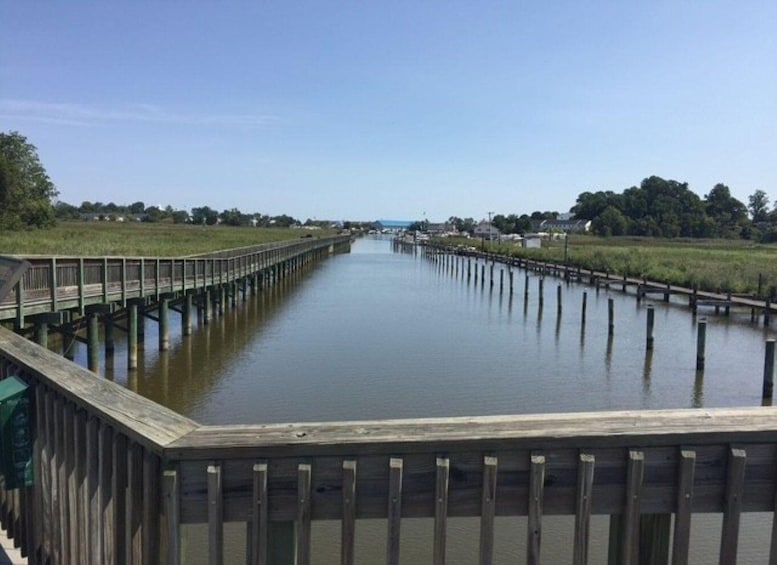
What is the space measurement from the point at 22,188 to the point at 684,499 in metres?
64.8

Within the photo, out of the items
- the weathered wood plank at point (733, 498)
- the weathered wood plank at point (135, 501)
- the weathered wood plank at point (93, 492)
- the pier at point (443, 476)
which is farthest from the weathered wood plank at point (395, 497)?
the weathered wood plank at point (93, 492)

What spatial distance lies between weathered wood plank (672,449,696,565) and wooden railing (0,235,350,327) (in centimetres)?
915

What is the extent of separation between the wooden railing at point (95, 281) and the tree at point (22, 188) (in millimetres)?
36908

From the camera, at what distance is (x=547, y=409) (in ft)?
51.0

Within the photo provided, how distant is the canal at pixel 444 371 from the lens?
8.19 meters

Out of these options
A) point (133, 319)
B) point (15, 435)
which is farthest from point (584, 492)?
point (133, 319)

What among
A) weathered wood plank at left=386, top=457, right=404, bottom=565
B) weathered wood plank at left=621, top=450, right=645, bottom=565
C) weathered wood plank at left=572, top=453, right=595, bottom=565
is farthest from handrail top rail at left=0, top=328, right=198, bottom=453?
weathered wood plank at left=621, top=450, right=645, bottom=565

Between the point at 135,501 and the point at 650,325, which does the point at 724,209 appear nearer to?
the point at 650,325

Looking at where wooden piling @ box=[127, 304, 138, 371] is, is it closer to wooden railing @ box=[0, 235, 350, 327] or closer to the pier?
wooden railing @ box=[0, 235, 350, 327]

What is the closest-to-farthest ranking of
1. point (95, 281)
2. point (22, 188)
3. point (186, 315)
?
point (95, 281), point (186, 315), point (22, 188)

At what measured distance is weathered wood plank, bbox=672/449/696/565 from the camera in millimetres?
2626

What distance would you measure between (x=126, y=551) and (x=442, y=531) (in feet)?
4.74

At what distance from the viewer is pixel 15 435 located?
3.63 m

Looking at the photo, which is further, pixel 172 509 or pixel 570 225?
pixel 570 225
